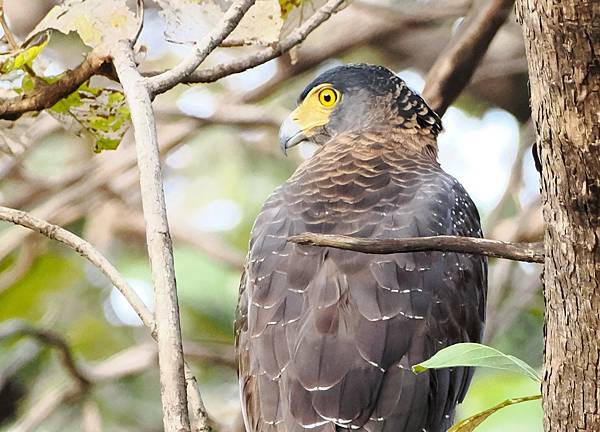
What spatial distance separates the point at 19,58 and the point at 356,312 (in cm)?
114

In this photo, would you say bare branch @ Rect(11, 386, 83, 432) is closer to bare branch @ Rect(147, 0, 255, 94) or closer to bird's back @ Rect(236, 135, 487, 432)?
bird's back @ Rect(236, 135, 487, 432)

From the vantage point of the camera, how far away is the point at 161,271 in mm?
1884

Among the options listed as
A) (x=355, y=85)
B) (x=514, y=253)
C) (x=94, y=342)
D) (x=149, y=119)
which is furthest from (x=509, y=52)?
(x=514, y=253)

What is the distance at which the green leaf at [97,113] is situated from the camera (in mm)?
2916

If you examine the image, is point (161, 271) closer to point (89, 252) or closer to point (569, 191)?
point (89, 252)

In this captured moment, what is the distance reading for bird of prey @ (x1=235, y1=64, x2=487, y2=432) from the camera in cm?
284

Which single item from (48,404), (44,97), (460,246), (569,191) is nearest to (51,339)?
(48,404)

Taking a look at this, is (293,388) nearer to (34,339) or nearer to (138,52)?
(138,52)

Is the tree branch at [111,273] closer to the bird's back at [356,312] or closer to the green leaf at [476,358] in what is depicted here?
the green leaf at [476,358]

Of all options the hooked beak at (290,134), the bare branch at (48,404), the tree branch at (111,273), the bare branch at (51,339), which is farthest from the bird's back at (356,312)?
the bare branch at (48,404)

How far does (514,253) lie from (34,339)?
128 inches

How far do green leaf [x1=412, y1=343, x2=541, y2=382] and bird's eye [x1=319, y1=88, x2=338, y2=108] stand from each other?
7.81ft

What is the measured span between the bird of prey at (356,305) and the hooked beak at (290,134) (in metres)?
0.31

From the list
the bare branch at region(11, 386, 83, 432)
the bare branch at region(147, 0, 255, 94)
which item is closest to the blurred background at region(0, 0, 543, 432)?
the bare branch at region(11, 386, 83, 432)
